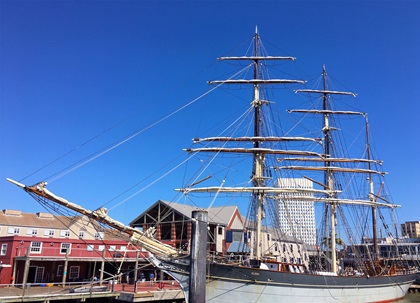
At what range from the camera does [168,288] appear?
3441 centimetres

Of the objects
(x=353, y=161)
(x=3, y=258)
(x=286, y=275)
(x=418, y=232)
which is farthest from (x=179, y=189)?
(x=418, y=232)

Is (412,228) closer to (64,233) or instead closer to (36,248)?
(64,233)

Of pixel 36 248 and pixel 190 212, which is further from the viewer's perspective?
pixel 190 212

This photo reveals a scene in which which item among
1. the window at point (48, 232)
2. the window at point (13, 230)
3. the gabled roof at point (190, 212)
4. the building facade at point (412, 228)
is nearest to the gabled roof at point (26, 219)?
the window at point (13, 230)

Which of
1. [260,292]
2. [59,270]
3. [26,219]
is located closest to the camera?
[260,292]

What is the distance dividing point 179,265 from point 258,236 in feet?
31.8

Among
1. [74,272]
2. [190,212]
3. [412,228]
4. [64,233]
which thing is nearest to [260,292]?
[74,272]

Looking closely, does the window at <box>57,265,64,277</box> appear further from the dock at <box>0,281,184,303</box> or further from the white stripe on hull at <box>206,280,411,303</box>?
the white stripe on hull at <box>206,280,411,303</box>

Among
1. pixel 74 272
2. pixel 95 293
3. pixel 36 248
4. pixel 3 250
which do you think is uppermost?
pixel 36 248

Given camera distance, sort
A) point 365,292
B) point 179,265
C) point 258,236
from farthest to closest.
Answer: point 365,292 → point 258,236 → point 179,265

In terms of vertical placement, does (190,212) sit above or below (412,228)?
below

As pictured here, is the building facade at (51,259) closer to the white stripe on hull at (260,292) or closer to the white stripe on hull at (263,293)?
the white stripe on hull at (260,292)

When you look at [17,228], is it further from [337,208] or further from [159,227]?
[337,208]

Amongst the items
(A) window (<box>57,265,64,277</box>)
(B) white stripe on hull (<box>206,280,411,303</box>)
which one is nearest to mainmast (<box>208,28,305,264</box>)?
(B) white stripe on hull (<box>206,280,411,303</box>)
